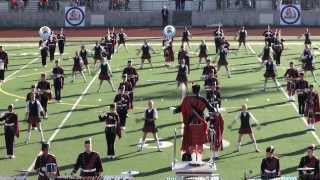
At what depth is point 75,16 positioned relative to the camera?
185 feet

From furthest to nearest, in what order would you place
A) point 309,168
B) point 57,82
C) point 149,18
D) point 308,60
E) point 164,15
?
point 149,18, point 164,15, point 308,60, point 57,82, point 309,168

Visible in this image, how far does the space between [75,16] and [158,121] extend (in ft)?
104

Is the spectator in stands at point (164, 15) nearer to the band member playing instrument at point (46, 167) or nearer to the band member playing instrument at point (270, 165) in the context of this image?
the band member playing instrument at point (270, 165)

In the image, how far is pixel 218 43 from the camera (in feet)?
131

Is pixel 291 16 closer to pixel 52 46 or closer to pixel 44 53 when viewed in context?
pixel 52 46

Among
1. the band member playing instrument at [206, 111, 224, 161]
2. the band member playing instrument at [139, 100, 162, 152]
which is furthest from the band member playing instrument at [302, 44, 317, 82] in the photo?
the band member playing instrument at [206, 111, 224, 161]

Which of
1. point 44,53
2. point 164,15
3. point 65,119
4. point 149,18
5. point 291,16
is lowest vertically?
point 65,119

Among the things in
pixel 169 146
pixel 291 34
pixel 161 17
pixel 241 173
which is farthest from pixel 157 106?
pixel 161 17

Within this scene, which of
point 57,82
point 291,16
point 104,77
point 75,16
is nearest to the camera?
point 57,82

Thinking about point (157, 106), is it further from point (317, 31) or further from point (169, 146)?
point (317, 31)

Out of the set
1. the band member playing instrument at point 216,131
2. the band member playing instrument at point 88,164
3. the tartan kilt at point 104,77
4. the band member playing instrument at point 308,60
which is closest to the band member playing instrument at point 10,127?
the band member playing instrument at point 88,164

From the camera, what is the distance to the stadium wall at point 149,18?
183 feet

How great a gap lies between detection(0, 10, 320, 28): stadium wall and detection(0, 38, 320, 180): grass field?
15350mm

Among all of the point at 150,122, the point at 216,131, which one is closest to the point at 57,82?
the point at 150,122
